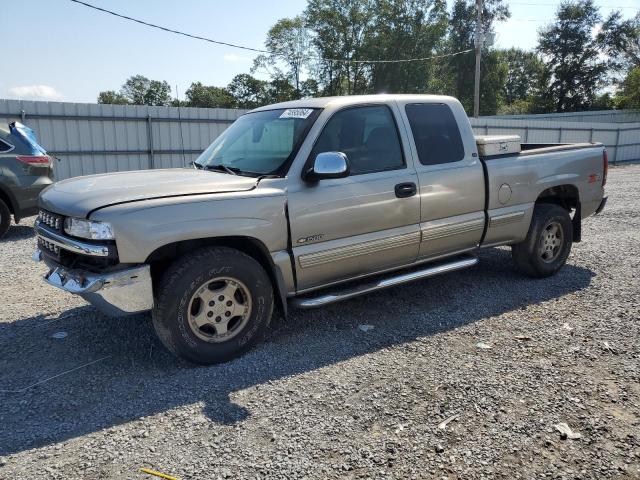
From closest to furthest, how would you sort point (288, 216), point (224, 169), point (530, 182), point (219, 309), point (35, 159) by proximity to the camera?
1. point (219, 309)
2. point (288, 216)
3. point (224, 169)
4. point (530, 182)
5. point (35, 159)

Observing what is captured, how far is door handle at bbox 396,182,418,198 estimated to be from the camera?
14.5 feet

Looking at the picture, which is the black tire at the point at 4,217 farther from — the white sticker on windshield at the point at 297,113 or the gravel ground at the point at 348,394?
the white sticker on windshield at the point at 297,113

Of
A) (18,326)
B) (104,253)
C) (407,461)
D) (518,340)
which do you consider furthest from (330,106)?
(18,326)

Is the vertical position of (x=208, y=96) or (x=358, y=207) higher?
(x=208, y=96)

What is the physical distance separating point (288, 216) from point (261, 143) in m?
0.93

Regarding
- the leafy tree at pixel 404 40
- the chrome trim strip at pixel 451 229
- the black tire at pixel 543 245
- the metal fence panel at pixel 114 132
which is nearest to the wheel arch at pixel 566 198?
the black tire at pixel 543 245

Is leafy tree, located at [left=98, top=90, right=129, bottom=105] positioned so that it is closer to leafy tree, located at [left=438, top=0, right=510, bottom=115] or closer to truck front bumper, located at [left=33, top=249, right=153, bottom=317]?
leafy tree, located at [left=438, top=0, right=510, bottom=115]

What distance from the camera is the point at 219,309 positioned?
3723mm

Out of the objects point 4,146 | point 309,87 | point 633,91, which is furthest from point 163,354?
point 309,87

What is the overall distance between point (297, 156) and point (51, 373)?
2.38m

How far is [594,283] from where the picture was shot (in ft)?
18.5

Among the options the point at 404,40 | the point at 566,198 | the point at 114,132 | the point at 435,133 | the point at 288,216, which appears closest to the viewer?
the point at 288,216

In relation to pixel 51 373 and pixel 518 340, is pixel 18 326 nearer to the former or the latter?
pixel 51 373

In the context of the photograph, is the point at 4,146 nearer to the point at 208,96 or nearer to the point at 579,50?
the point at 579,50
